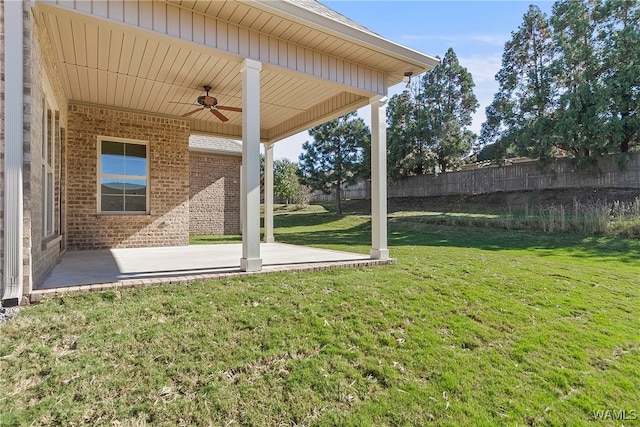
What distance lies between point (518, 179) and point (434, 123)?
18.0 ft

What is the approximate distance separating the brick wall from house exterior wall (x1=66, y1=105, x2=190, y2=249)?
4.17 m

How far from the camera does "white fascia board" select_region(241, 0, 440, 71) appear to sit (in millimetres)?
4090

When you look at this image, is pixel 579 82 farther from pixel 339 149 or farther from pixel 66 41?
pixel 66 41

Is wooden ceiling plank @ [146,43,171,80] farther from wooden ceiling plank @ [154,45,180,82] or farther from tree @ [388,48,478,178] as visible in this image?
tree @ [388,48,478,178]

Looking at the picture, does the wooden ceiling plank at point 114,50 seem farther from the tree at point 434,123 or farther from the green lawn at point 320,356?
the tree at point 434,123

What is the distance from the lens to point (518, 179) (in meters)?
17.1

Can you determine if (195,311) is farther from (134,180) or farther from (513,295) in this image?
(134,180)

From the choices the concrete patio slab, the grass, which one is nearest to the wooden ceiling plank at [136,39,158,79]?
the concrete patio slab

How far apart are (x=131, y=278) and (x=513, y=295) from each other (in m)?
4.66

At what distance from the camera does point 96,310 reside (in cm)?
305

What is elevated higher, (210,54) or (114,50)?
(114,50)

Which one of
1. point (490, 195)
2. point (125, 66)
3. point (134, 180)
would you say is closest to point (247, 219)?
point (125, 66)

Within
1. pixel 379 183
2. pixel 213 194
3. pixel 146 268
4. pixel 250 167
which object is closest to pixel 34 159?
pixel 146 268

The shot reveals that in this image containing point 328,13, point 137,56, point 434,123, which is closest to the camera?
point 137,56
